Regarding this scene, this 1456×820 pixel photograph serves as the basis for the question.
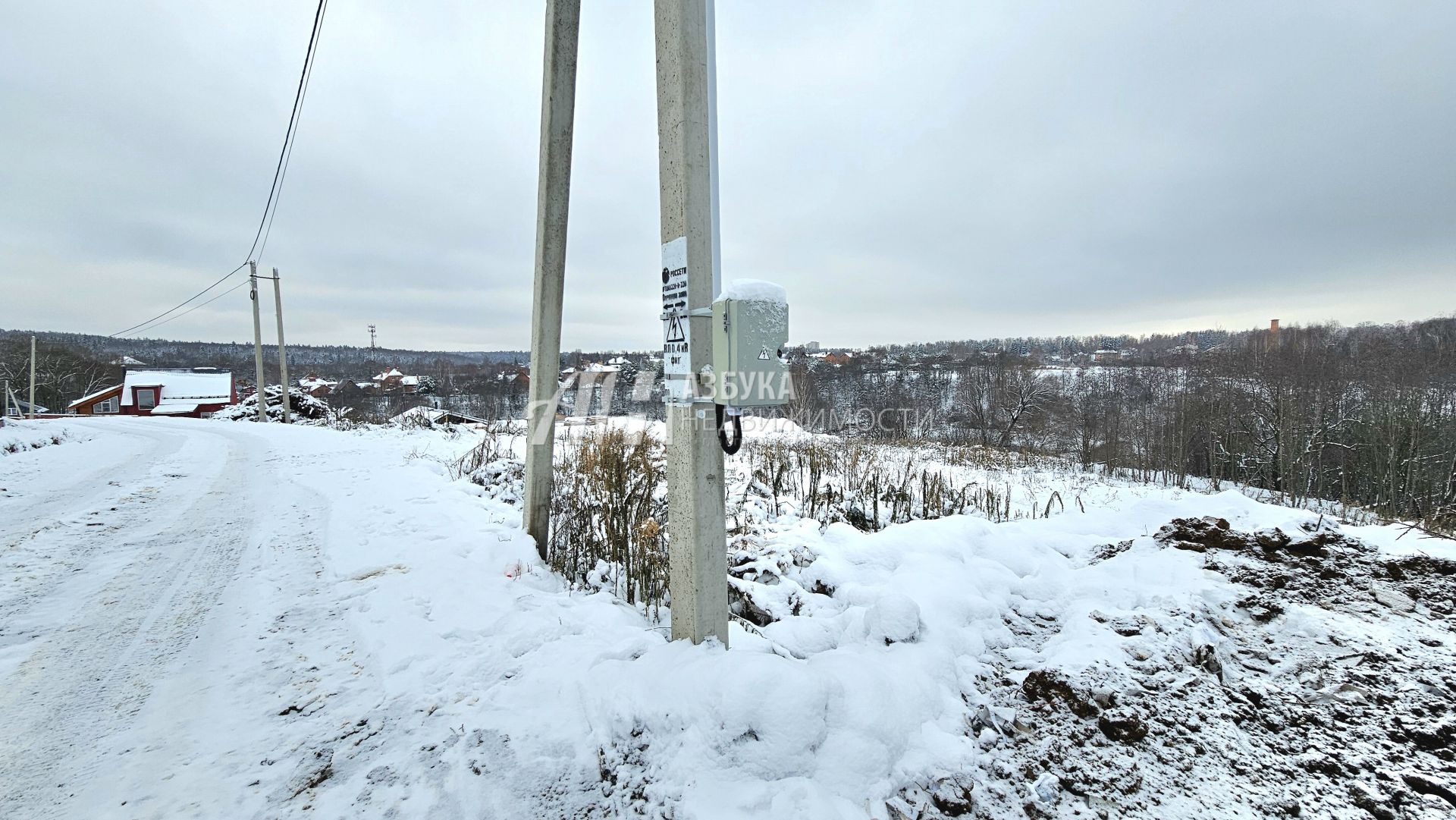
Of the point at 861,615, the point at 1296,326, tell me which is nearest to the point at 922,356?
the point at 1296,326

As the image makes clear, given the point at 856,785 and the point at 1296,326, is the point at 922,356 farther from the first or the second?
the point at 856,785

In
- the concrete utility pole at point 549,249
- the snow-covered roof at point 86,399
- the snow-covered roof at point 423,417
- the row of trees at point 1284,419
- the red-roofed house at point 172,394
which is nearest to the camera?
the concrete utility pole at point 549,249

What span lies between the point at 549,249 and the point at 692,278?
226 centimetres

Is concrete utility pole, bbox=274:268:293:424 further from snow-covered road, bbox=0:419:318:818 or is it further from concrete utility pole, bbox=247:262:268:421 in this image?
snow-covered road, bbox=0:419:318:818

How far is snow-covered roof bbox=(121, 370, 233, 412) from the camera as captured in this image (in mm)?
44719

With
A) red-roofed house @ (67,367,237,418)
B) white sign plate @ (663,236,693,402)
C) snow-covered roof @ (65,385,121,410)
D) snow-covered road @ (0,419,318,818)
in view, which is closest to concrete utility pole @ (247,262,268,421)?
snow-covered road @ (0,419,318,818)

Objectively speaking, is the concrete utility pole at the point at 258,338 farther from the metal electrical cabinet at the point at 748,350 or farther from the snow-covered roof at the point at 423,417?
the metal electrical cabinet at the point at 748,350

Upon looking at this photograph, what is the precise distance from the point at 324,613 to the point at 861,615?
2920 mm

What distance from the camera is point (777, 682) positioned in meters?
1.91

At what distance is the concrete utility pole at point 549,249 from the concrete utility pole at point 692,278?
1982 millimetres

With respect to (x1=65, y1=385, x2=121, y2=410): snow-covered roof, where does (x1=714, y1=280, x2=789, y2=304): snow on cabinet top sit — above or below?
above

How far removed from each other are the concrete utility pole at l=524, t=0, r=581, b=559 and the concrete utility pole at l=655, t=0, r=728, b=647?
78.0 inches

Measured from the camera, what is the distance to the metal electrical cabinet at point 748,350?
2096mm

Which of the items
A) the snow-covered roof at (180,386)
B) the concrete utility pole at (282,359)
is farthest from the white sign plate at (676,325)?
the snow-covered roof at (180,386)
